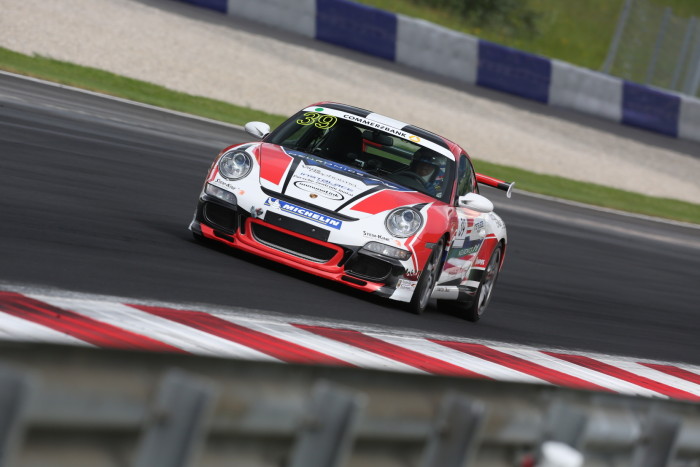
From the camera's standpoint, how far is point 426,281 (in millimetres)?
9281

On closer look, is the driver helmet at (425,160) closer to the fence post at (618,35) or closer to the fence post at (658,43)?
the fence post at (618,35)

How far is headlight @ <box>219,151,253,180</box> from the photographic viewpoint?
9.12 metres

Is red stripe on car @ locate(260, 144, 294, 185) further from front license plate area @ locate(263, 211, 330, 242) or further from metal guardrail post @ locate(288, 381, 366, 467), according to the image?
metal guardrail post @ locate(288, 381, 366, 467)

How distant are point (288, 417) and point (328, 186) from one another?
18.0 feet

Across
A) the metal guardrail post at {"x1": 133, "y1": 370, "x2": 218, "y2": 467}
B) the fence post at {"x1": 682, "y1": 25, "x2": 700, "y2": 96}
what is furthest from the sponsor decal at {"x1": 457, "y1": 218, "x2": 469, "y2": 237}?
the fence post at {"x1": 682, "y1": 25, "x2": 700, "y2": 96}

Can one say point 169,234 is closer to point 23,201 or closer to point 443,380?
point 23,201

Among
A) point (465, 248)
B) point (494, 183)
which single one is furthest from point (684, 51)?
point (465, 248)

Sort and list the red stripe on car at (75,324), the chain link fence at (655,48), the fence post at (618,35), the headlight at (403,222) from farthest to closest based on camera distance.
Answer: the chain link fence at (655,48)
the fence post at (618,35)
the headlight at (403,222)
the red stripe on car at (75,324)

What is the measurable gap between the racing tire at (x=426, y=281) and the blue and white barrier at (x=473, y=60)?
1792 cm

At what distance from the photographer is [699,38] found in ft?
103

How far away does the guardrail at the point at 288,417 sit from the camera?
3.18 m

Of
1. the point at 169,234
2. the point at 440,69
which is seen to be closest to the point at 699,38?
the point at 440,69

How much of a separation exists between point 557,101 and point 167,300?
74.4 ft

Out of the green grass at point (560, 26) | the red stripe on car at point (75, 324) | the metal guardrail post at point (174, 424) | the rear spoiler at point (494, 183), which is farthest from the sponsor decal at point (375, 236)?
the green grass at point (560, 26)
